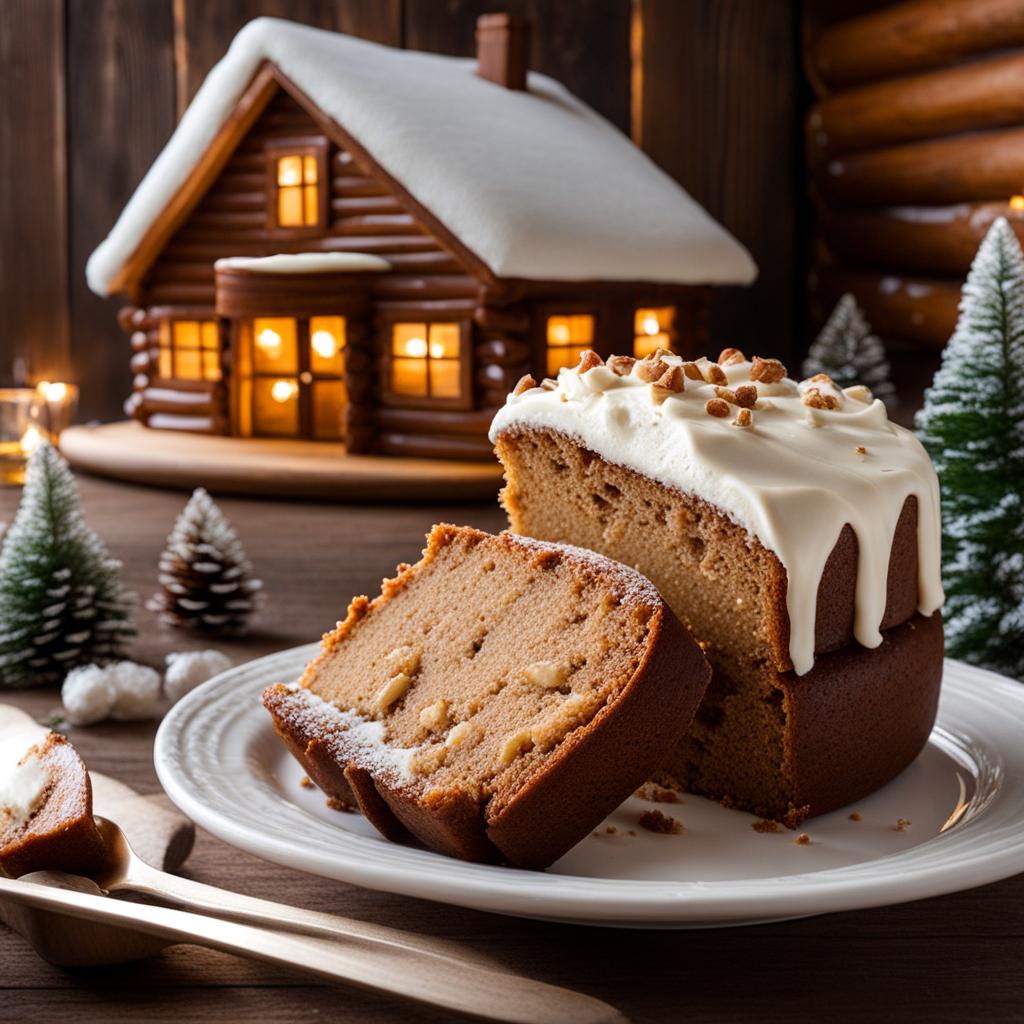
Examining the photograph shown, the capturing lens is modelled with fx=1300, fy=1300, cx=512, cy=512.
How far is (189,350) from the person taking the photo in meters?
4.55

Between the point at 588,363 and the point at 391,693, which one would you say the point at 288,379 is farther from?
the point at 391,693

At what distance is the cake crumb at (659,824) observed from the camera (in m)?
1.29

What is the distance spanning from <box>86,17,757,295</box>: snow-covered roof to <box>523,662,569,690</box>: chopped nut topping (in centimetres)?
242

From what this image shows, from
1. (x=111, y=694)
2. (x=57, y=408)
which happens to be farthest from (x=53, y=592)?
(x=57, y=408)

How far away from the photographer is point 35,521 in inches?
89.2

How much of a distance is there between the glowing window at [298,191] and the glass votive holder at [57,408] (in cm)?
114

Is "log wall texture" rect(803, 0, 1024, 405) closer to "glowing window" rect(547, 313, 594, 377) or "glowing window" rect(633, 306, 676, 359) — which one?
"glowing window" rect(633, 306, 676, 359)

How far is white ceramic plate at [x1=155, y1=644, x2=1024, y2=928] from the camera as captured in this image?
0.99 m

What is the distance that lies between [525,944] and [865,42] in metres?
4.43

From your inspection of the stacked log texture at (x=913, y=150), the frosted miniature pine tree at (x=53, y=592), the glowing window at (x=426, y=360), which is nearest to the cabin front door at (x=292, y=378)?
the glowing window at (x=426, y=360)

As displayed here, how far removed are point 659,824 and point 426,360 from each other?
284 cm

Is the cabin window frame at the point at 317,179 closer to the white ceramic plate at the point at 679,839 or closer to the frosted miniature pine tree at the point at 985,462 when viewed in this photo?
the frosted miniature pine tree at the point at 985,462

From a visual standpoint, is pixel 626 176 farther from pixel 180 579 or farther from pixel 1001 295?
pixel 180 579

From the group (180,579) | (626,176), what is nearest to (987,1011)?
(180,579)
